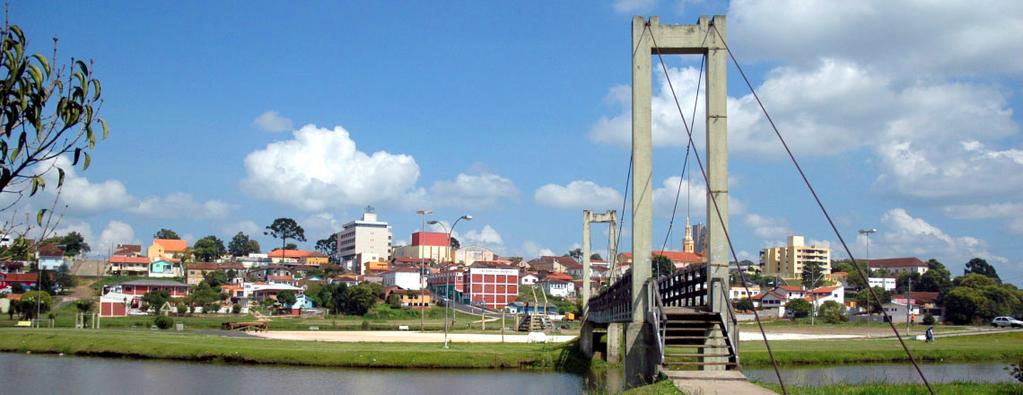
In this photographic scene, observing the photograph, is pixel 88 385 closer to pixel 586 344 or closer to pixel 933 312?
pixel 586 344

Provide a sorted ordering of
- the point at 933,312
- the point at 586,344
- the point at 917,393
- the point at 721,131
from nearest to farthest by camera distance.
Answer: the point at 917,393
the point at 721,131
the point at 586,344
the point at 933,312

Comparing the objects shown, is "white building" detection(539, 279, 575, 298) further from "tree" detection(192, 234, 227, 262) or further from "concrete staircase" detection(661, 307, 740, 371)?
"concrete staircase" detection(661, 307, 740, 371)

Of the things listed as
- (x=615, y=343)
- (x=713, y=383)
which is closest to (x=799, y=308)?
(x=615, y=343)

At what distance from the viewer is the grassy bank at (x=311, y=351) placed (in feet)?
126

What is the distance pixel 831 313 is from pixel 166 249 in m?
141

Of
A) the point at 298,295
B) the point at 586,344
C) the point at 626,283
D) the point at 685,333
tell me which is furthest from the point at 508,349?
the point at 298,295

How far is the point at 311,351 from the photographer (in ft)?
133

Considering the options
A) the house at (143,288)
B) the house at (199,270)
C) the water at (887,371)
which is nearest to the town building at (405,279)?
the house at (199,270)

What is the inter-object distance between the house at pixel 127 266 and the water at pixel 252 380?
129 metres

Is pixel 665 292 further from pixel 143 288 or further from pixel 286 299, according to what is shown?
pixel 143 288

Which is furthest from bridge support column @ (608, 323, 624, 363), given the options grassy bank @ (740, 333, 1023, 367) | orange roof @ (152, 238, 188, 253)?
orange roof @ (152, 238, 188, 253)

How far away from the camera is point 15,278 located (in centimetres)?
12544

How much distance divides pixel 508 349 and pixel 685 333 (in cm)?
2050

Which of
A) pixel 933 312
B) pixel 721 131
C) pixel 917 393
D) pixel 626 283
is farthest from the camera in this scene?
pixel 933 312
